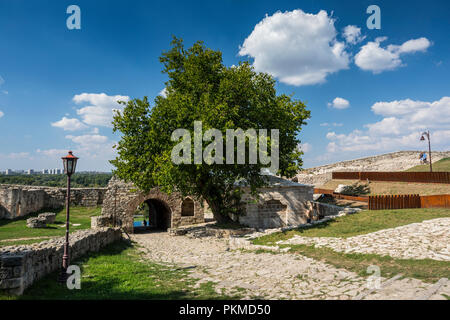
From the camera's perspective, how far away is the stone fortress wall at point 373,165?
3722cm

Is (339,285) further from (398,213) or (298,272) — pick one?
(398,213)

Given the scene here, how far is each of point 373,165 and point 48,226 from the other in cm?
4035

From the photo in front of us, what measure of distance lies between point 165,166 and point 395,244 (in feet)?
32.7

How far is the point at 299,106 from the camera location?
55.7 ft

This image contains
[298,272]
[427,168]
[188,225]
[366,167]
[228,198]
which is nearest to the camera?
[298,272]

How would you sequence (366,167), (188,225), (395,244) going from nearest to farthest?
1. (395,244)
2. (188,225)
3. (366,167)

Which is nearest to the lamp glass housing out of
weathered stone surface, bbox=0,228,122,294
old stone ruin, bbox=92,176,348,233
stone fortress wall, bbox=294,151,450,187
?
weathered stone surface, bbox=0,228,122,294

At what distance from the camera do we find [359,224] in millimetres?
13430

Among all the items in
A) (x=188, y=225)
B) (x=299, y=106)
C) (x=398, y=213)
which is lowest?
(x=188, y=225)
